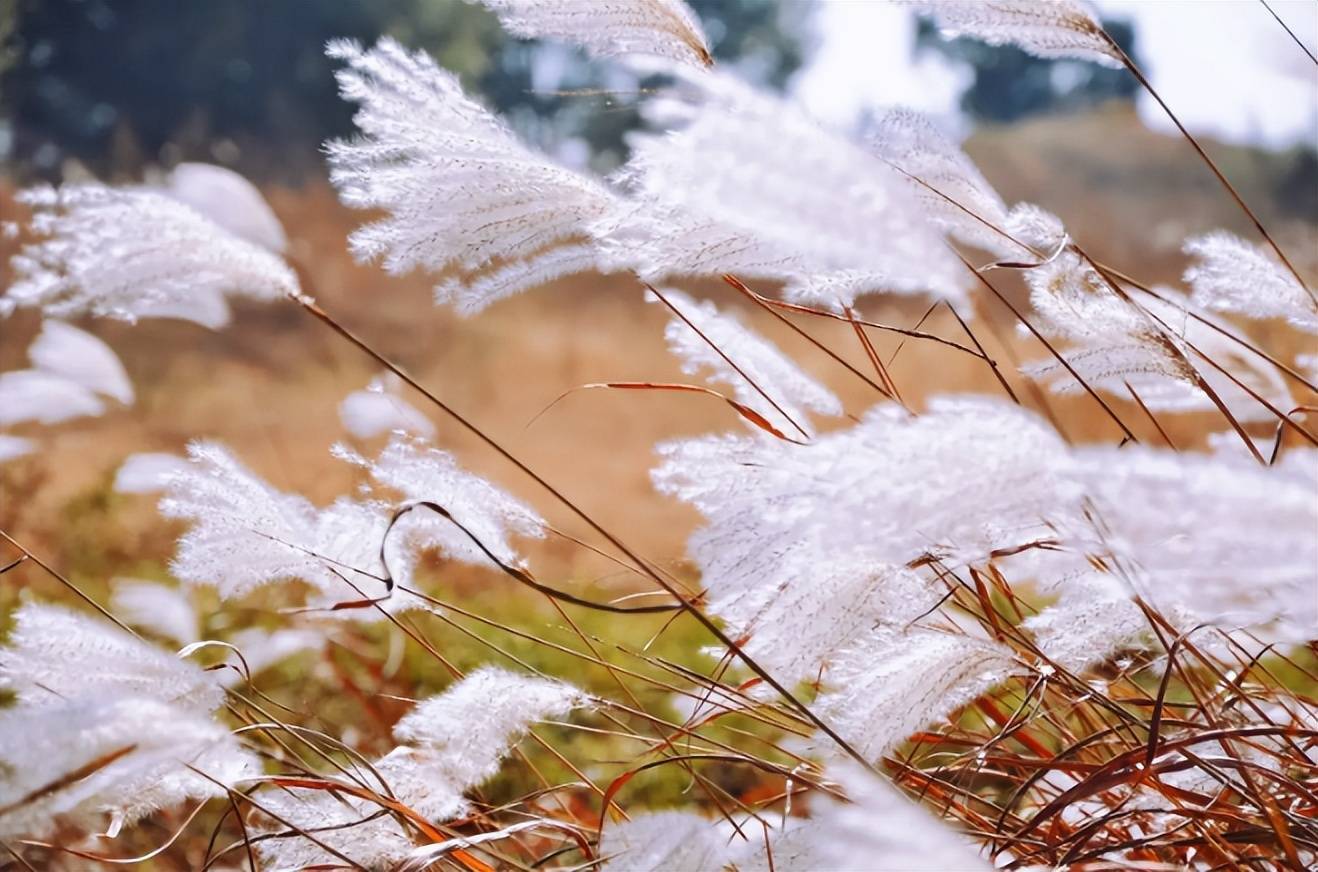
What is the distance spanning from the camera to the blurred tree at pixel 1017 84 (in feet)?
26.7

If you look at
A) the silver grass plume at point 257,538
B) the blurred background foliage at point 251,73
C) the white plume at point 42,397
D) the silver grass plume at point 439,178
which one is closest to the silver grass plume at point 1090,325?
the silver grass plume at point 439,178

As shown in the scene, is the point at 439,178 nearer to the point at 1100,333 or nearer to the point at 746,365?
the point at 746,365

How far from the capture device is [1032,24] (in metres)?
0.61

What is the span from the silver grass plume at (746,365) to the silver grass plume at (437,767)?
23cm

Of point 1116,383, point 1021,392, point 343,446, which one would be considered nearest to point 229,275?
point 343,446

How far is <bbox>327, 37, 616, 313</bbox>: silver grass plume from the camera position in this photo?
584 millimetres

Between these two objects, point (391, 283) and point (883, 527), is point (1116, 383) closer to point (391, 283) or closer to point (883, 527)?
point (883, 527)

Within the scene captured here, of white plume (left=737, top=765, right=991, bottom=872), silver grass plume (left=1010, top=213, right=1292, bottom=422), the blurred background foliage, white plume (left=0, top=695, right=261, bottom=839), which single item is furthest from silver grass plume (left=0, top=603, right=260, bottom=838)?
the blurred background foliage

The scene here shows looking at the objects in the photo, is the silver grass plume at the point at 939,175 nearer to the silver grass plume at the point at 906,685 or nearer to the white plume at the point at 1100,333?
the white plume at the point at 1100,333

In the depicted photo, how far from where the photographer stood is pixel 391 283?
6.21 metres

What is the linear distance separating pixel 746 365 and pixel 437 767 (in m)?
0.32

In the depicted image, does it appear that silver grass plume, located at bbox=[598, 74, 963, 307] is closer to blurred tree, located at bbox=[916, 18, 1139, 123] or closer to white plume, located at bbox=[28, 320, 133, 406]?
white plume, located at bbox=[28, 320, 133, 406]

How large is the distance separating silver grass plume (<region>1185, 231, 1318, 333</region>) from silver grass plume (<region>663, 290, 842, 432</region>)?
0.28 meters

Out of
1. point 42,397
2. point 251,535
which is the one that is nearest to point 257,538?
point 251,535
